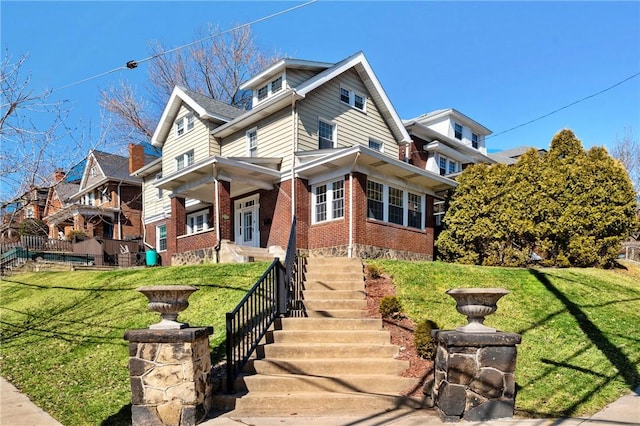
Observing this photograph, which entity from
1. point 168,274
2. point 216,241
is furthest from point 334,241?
point 168,274

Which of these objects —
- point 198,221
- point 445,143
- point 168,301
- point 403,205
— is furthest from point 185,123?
point 168,301

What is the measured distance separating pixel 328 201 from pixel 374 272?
527 cm

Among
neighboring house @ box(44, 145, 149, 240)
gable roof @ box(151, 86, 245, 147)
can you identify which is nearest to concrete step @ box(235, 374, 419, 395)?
gable roof @ box(151, 86, 245, 147)

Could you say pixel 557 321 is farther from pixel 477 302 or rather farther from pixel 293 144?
pixel 293 144

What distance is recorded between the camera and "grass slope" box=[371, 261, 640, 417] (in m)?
5.20

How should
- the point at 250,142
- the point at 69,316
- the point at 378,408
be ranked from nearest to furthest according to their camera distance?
1. the point at 378,408
2. the point at 69,316
3. the point at 250,142

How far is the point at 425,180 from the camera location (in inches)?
611

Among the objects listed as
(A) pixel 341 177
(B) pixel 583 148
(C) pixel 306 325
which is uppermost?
(B) pixel 583 148

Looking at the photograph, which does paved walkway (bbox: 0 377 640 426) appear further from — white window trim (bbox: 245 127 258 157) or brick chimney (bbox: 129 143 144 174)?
brick chimney (bbox: 129 143 144 174)

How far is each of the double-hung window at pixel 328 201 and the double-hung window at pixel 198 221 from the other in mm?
6774

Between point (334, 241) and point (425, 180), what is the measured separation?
4.25m

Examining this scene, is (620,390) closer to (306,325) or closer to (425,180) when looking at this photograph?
(306,325)

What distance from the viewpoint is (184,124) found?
831 inches

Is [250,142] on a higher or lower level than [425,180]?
higher
